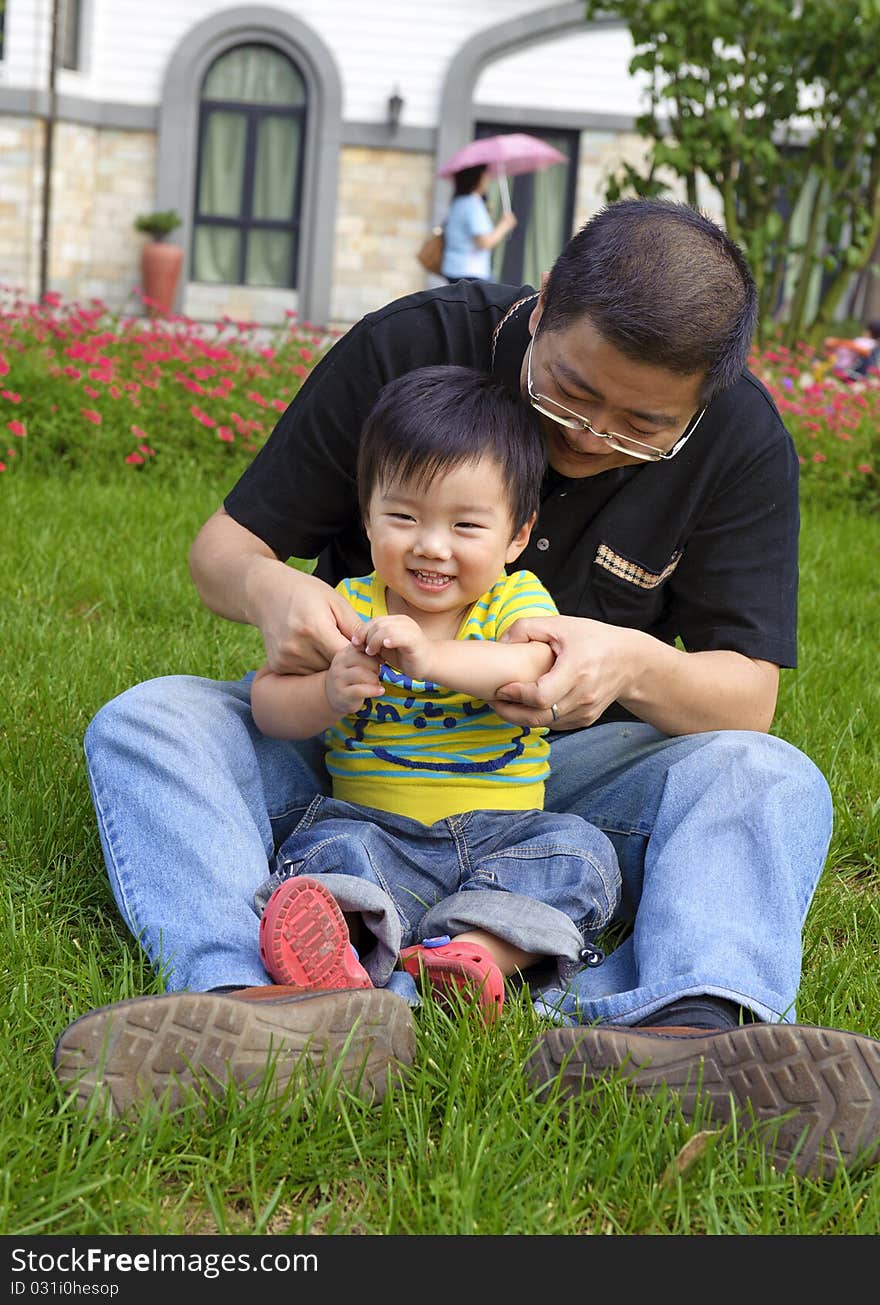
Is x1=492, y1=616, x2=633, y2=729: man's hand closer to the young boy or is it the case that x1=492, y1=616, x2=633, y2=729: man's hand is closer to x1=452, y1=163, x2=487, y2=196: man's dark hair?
the young boy

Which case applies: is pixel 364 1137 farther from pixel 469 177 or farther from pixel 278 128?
pixel 278 128

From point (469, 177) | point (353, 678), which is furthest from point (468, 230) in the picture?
point (353, 678)

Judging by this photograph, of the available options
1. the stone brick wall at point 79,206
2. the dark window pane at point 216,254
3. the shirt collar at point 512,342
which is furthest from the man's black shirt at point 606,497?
the dark window pane at point 216,254

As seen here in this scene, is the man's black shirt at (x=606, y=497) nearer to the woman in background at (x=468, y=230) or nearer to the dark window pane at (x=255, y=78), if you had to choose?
the woman in background at (x=468, y=230)

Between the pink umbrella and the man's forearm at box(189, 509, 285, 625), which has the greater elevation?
the pink umbrella

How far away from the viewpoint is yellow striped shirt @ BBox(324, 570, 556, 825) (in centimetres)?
227

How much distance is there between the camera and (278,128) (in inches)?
634

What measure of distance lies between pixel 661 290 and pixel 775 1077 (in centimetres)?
108

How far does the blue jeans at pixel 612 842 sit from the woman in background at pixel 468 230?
25.7ft

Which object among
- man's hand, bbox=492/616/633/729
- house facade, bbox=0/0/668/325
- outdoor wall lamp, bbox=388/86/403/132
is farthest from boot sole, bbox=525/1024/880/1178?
outdoor wall lamp, bbox=388/86/403/132

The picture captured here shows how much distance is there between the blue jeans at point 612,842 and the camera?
1.99 m

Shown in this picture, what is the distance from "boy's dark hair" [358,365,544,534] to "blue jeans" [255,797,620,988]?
1.58 feet
